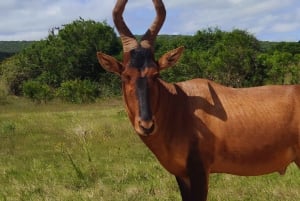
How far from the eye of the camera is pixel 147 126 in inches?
209

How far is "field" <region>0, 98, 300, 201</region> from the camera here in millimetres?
8242

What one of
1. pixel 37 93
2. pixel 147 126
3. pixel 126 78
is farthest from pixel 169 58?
pixel 37 93

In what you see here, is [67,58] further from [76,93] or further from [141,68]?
[141,68]

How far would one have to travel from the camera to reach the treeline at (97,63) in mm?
37344

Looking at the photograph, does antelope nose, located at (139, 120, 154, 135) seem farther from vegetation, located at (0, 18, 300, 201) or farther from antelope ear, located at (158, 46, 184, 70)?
vegetation, located at (0, 18, 300, 201)

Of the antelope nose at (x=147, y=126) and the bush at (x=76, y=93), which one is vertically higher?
the antelope nose at (x=147, y=126)

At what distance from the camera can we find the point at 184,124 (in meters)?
6.02

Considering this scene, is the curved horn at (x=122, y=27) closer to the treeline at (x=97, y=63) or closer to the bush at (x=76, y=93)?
the treeline at (x=97, y=63)

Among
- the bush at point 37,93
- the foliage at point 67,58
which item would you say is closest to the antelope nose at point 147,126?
A: the bush at point 37,93

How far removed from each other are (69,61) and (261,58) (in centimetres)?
2321

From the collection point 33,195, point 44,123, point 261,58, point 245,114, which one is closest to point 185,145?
point 245,114

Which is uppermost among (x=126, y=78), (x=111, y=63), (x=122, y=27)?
(x=122, y=27)

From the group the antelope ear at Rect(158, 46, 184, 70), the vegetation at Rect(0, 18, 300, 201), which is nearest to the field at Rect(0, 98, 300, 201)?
the vegetation at Rect(0, 18, 300, 201)

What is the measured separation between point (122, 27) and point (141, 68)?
28.3 inches
